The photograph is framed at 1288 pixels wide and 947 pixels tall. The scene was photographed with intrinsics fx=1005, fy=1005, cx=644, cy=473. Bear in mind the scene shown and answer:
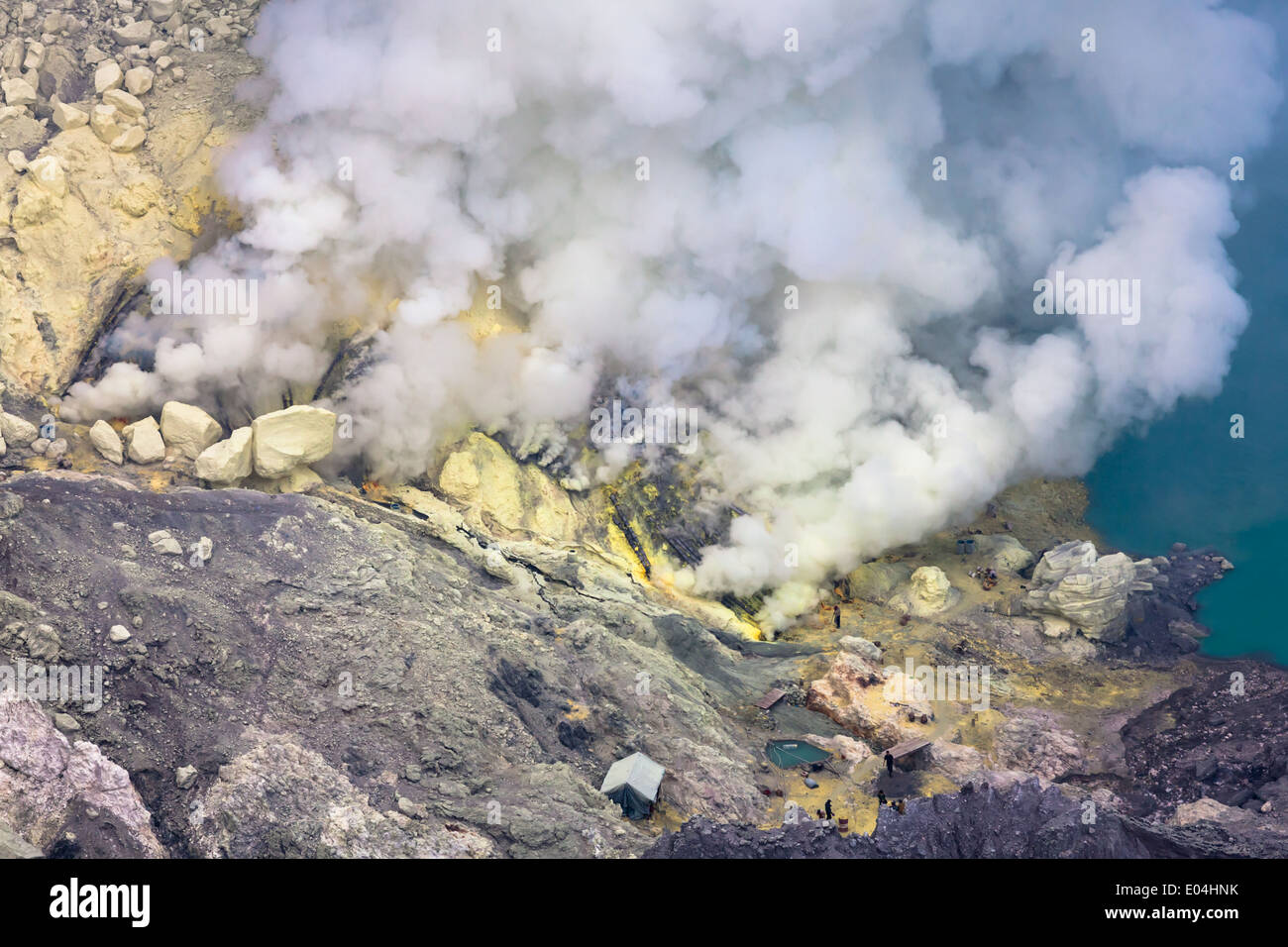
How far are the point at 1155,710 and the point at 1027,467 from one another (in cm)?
1190

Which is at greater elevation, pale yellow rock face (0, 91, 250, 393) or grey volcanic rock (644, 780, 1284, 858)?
pale yellow rock face (0, 91, 250, 393)

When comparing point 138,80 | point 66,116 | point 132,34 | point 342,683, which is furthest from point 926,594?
point 132,34

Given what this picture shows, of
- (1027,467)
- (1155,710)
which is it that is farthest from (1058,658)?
(1027,467)

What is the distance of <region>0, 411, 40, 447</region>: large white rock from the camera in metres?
25.6

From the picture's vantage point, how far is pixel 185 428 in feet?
90.5

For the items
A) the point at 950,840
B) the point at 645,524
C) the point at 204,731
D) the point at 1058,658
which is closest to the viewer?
the point at 204,731

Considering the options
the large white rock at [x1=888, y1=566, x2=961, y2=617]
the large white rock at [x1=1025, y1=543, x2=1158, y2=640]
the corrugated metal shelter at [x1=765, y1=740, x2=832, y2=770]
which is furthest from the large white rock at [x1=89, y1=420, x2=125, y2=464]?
the large white rock at [x1=1025, y1=543, x2=1158, y2=640]

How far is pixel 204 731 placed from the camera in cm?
1794

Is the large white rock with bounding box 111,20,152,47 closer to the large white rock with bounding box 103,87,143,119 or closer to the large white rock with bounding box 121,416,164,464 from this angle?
the large white rock with bounding box 103,87,143,119

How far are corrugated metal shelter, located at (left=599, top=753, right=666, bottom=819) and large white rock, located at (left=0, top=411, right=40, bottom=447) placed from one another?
17488mm

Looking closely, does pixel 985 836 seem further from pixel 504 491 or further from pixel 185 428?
pixel 185 428

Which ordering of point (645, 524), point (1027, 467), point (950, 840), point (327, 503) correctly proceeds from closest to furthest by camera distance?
point (950, 840) → point (327, 503) → point (645, 524) → point (1027, 467)

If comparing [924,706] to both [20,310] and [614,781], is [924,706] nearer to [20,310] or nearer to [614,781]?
[614,781]

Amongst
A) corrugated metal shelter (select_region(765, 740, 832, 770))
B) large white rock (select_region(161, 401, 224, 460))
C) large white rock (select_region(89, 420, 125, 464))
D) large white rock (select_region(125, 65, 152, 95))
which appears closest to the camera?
corrugated metal shelter (select_region(765, 740, 832, 770))
